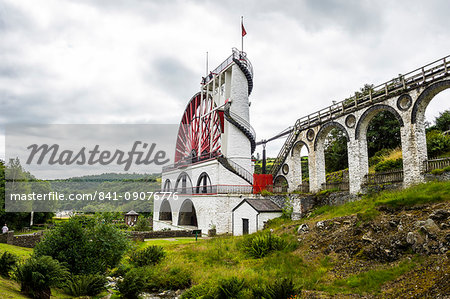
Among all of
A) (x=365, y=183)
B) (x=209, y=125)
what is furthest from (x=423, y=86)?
(x=209, y=125)

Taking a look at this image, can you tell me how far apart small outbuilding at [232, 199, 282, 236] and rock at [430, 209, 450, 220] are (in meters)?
8.70

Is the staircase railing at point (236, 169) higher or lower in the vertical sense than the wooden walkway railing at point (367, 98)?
lower

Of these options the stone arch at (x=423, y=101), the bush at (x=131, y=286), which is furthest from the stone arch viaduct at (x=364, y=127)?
the bush at (x=131, y=286)

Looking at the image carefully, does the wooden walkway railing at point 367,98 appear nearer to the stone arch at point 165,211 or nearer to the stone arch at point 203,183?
the stone arch at point 203,183

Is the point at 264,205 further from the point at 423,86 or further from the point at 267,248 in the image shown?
the point at 423,86

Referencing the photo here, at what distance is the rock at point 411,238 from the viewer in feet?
23.4

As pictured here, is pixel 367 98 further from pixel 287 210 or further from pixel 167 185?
pixel 167 185

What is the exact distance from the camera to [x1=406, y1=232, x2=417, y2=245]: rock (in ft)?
23.4

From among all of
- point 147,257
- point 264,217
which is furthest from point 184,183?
point 147,257

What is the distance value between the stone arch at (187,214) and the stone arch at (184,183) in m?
1.05

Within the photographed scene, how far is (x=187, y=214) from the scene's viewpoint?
25734 millimetres

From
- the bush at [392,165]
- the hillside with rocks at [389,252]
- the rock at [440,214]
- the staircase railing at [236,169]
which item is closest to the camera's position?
the hillside with rocks at [389,252]

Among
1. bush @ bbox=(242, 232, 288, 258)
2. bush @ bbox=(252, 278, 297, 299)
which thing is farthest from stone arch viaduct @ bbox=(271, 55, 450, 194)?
bush @ bbox=(252, 278, 297, 299)

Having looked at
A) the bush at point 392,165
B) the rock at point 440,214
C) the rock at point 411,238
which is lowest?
the rock at point 411,238
